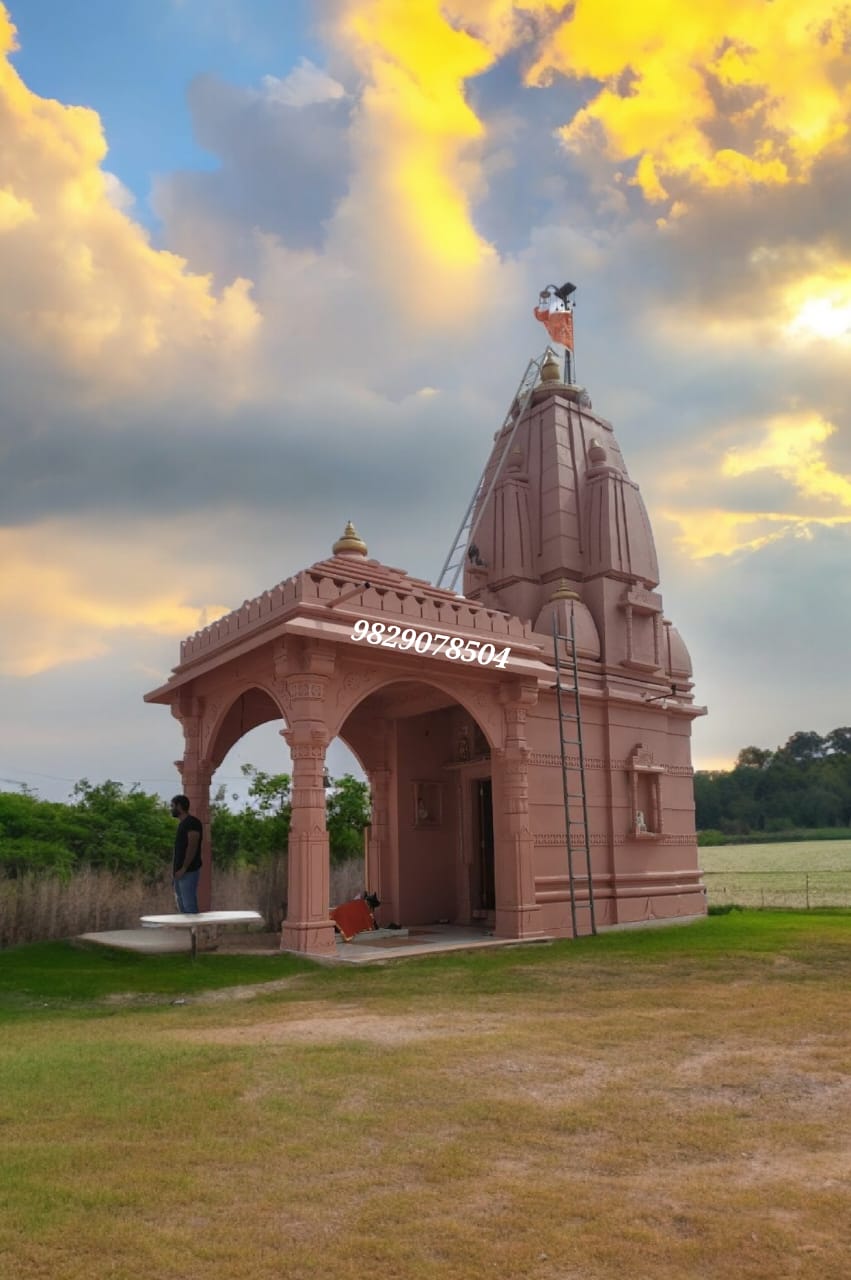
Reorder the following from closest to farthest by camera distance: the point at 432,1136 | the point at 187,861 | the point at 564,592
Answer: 1. the point at 432,1136
2. the point at 187,861
3. the point at 564,592

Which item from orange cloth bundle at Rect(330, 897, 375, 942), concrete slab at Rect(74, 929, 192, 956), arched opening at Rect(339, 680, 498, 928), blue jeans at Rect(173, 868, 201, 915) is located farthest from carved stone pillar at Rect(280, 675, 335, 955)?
arched opening at Rect(339, 680, 498, 928)

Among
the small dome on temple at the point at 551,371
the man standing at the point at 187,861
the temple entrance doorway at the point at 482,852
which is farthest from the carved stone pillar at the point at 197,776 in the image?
the small dome on temple at the point at 551,371

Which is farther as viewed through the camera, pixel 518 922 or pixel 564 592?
pixel 564 592

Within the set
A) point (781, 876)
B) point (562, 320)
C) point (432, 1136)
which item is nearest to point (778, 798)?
point (781, 876)

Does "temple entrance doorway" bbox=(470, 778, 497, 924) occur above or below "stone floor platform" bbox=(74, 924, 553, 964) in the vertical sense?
above

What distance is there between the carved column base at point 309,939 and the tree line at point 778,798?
55816 mm

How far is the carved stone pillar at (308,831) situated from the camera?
11023mm

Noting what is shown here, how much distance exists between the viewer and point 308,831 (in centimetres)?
1110

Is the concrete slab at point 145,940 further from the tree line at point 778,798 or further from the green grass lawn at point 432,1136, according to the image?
the tree line at point 778,798

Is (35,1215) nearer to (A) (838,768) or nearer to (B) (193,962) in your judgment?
(B) (193,962)

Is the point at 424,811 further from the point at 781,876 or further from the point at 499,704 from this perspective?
the point at 781,876

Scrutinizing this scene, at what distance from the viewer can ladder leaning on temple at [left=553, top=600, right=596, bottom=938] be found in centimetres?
1386

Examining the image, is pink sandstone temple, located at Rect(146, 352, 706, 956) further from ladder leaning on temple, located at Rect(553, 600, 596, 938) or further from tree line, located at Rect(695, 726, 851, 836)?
tree line, located at Rect(695, 726, 851, 836)

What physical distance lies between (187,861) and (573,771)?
19.4 feet
